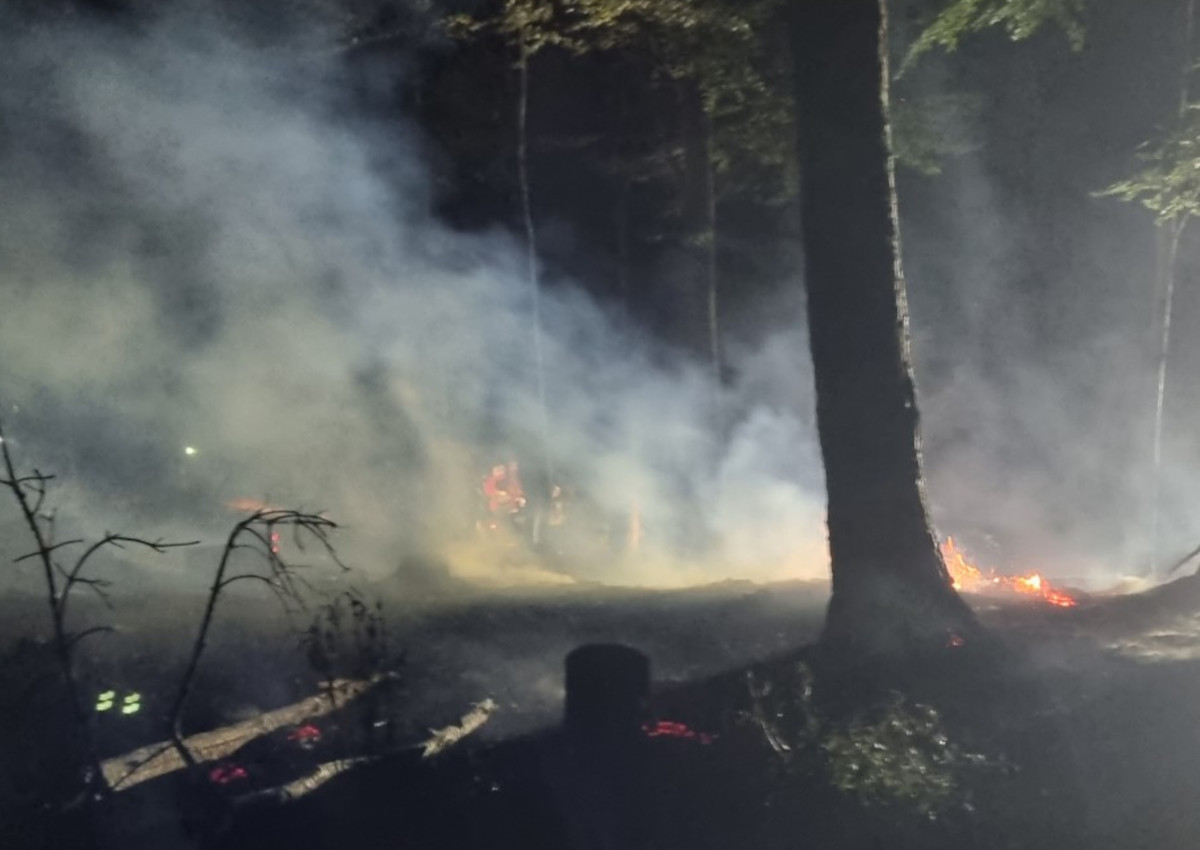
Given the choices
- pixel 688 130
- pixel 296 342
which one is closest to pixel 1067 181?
pixel 688 130

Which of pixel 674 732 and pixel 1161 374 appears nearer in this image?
pixel 674 732

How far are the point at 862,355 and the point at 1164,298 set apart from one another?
10.3 m

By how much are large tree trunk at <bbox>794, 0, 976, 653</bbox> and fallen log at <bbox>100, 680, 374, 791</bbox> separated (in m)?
4.16

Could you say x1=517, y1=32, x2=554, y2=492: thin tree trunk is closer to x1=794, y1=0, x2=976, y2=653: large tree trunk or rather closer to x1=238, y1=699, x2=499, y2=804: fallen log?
x1=794, y1=0, x2=976, y2=653: large tree trunk

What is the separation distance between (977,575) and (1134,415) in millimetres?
4503

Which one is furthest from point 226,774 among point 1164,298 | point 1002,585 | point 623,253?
point 623,253

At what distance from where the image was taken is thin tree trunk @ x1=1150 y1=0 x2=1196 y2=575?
13438mm

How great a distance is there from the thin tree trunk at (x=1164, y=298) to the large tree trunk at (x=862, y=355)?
337 inches

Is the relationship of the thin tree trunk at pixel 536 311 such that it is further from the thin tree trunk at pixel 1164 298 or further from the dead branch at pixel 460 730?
the dead branch at pixel 460 730

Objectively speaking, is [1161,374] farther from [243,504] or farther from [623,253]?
[243,504]

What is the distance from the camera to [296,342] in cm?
1834

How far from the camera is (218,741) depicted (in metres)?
6.32

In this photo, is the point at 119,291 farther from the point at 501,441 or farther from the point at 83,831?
the point at 83,831

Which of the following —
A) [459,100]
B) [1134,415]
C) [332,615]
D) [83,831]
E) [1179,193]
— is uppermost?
[459,100]
